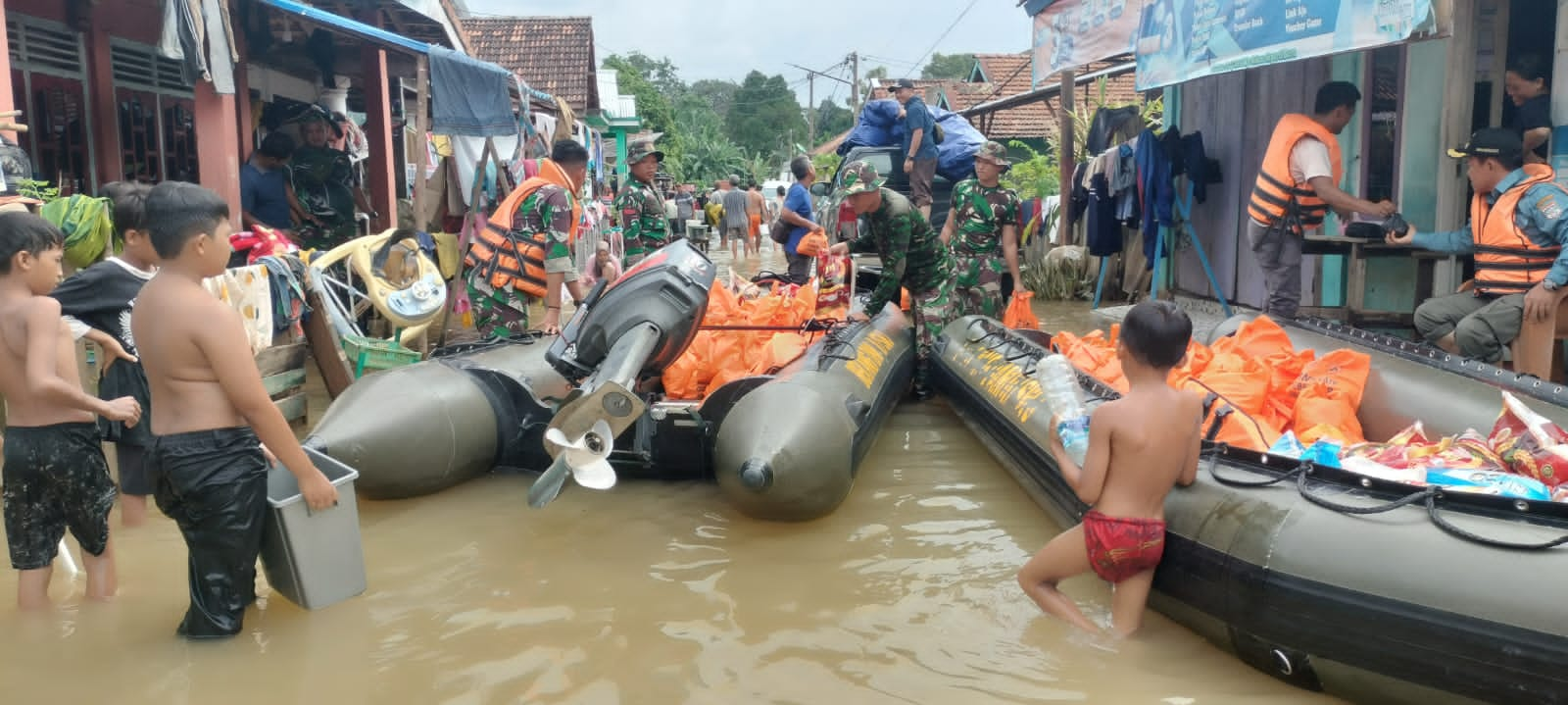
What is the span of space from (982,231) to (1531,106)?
2.96 metres

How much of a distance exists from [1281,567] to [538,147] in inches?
421

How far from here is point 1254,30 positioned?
20.5ft

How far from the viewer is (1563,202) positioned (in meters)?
4.73

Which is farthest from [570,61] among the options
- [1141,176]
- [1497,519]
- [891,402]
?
[1497,519]

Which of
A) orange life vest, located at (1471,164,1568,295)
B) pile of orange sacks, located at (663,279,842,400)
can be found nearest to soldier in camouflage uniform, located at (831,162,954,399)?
pile of orange sacks, located at (663,279,842,400)

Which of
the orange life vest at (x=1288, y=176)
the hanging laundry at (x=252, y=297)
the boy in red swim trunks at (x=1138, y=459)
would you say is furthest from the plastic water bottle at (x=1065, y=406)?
the hanging laundry at (x=252, y=297)

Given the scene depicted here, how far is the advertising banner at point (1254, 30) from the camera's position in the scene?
5098mm

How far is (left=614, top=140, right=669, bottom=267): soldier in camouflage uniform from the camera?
7.56 meters

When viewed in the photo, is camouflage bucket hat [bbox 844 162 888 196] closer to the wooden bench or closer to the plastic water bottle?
the plastic water bottle

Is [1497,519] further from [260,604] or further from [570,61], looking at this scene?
[570,61]

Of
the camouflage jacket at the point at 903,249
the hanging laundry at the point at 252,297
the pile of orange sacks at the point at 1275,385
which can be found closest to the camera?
the pile of orange sacks at the point at 1275,385

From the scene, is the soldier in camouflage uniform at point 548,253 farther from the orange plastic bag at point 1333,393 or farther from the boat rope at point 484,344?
the orange plastic bag at point 1333,393

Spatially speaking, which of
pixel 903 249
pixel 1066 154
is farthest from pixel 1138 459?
pixel 1066 154

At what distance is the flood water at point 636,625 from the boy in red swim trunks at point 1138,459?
0.29 m
